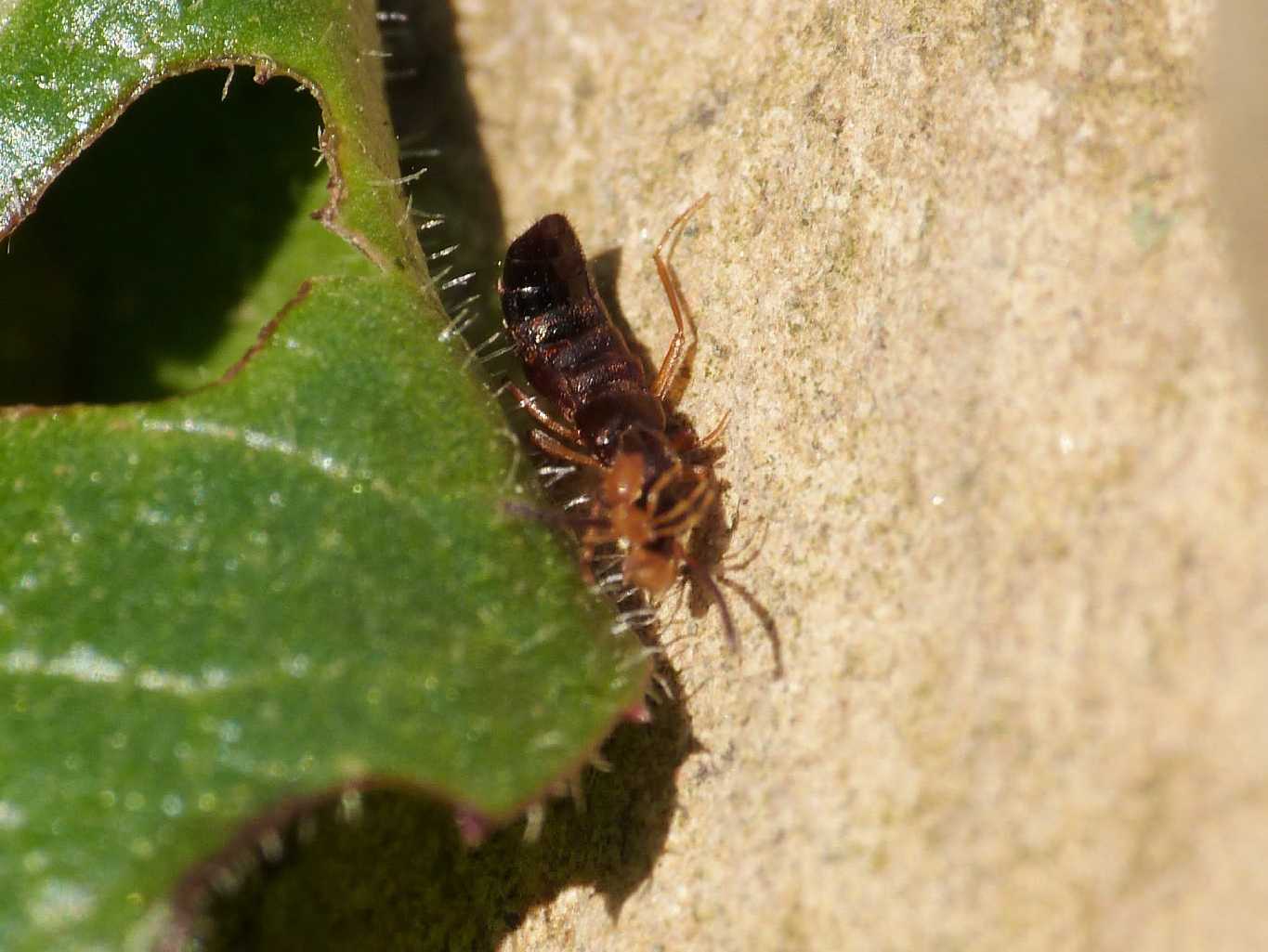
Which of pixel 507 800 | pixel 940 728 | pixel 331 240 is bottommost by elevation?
pixel 940 728

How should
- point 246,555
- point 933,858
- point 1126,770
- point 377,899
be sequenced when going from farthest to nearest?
point 377,899, point 246,555, point 933,858, point 1126,770

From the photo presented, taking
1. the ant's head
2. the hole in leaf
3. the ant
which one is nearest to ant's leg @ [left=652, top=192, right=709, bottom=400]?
the ant

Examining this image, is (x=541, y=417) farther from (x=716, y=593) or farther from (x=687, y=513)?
(x=716, y=593)

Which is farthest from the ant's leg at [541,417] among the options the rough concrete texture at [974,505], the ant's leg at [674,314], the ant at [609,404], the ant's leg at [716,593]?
the ant's leg at [716,593]

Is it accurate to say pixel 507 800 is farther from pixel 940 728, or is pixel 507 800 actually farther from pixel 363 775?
pixel 940 728

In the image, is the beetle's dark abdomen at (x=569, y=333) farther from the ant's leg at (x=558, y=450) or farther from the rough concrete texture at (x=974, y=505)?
the rough concrete texture at (x=974, y=505)

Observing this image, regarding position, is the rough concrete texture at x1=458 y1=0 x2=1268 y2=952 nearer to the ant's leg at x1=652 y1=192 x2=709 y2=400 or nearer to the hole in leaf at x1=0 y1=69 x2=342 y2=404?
the ant's leg at x1=652 y1=192 x2=709 y2=400

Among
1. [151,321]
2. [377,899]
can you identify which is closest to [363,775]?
[377,899]
